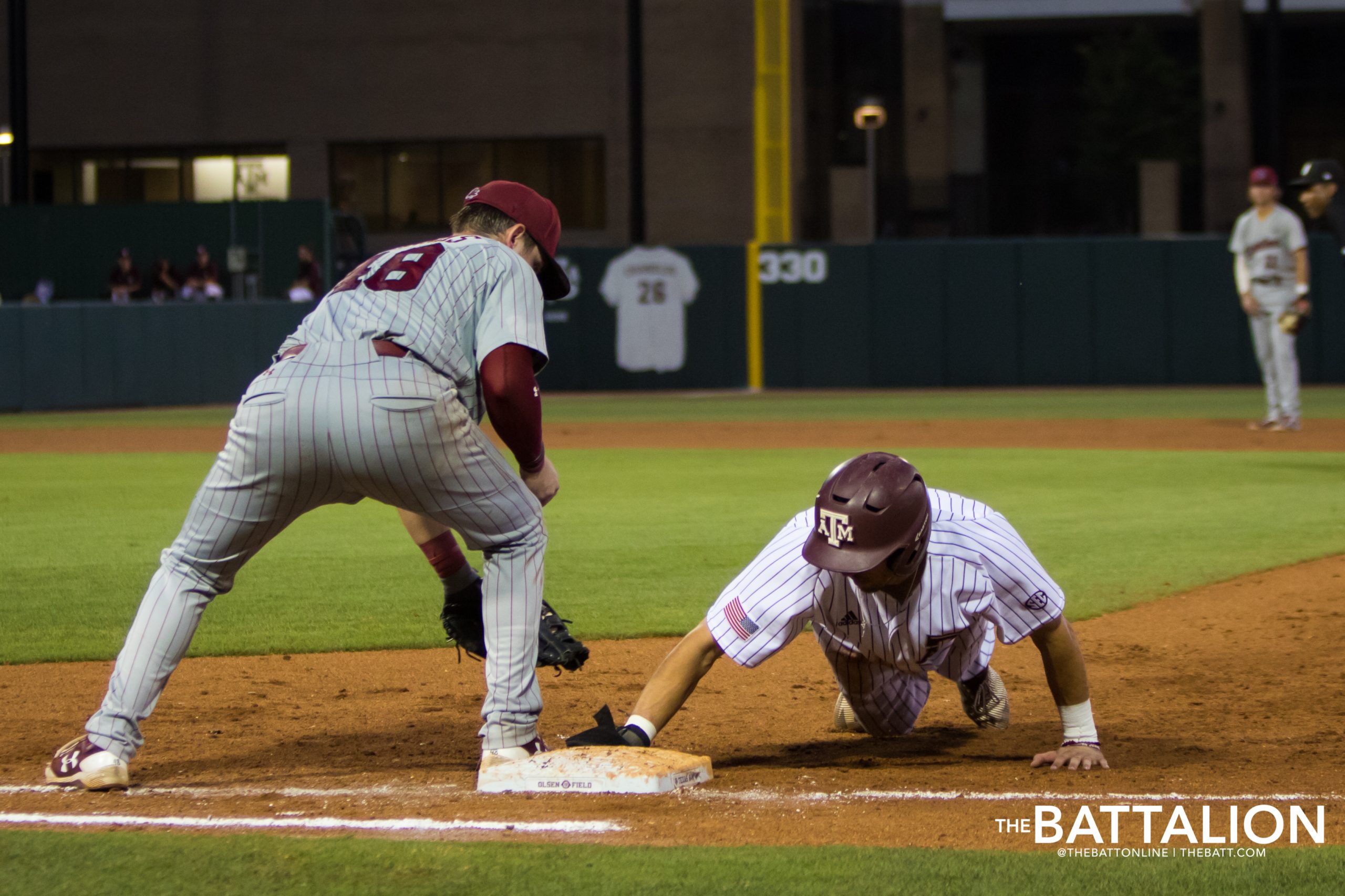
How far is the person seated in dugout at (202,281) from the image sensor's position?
2150 cm

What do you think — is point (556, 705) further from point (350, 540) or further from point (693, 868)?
point (350, 540)

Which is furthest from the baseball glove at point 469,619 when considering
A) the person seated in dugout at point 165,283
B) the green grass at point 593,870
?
the person seated in dugout at point 165,283

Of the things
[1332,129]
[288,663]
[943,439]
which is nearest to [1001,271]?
[943,439]

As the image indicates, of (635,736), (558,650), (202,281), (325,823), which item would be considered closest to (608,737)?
(635,736)

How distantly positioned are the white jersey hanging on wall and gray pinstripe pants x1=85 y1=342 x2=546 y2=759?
18.3 m

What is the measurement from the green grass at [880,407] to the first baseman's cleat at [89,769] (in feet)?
44.7

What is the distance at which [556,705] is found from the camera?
16.6ft

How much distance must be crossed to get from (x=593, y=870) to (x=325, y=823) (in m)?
0.77

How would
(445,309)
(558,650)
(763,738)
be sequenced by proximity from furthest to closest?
(763,738), (558,650), (445,309)

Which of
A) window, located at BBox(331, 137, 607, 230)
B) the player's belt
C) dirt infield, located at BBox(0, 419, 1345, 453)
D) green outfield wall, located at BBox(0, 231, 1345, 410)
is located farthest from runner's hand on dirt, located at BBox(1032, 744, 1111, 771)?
window, located at BBox(331, 137, 607, 230)

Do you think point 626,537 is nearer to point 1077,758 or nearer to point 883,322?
point 1077,758

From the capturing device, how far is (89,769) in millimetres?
3744

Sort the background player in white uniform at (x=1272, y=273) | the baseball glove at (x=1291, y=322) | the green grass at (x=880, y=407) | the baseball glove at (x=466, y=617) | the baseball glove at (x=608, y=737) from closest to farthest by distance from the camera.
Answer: the baseball glove at (x=608, y=737)
the baseball glove at (x=466, y=617)
the baseball glove at (x=1291, y=322)
the background player in white uniform at (x=1272, y=273)
the green grass at (x=880, y=407)

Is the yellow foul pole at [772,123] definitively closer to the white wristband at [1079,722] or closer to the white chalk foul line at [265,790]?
the white wristband at [1079,722]
